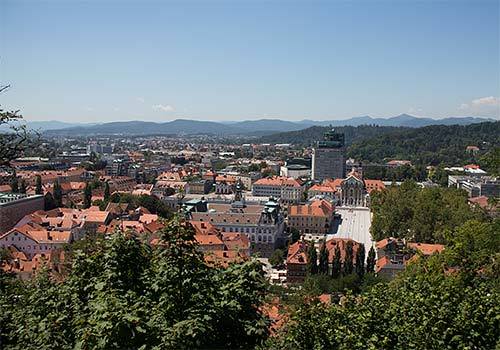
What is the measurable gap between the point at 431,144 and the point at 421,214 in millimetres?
64422

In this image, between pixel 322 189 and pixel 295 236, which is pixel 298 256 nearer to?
pixel 295 236

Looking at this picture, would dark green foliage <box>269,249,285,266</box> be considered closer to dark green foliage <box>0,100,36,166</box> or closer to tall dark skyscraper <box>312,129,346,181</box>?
dark green foliage <box>0,100,36,166</box>

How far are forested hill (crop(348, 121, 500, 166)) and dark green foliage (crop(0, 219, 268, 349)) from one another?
71.7 meters

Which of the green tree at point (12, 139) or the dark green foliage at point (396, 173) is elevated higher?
the green tree at point (12, 139)

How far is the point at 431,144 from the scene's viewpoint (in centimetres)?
8675

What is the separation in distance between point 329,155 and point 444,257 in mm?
47127

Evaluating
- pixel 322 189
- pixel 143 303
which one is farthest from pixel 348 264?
pixel 322 189

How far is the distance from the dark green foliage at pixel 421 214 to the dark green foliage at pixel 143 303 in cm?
2035

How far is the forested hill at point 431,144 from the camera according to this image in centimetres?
7562

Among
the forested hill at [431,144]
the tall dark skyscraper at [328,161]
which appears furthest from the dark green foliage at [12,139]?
the forested hill at [431,144]

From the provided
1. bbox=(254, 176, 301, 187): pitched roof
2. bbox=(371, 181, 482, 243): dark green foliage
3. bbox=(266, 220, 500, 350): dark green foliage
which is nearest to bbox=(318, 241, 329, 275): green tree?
bbox=(371, 181, 482, 243): dark green foliage

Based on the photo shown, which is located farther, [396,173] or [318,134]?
[318,134]

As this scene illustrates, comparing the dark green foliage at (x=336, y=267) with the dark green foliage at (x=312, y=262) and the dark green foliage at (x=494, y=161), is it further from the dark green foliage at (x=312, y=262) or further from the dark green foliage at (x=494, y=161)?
the dark green foliage at (x=494, y=161)

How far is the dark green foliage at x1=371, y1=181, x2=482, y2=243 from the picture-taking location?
25.6 metres
